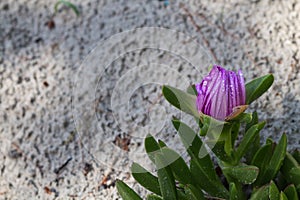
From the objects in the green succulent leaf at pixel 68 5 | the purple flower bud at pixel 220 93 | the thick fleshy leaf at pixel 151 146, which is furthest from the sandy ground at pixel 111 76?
the purple flower bud at pixel 220 93

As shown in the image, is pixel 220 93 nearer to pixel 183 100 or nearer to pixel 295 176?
pixel 183 100

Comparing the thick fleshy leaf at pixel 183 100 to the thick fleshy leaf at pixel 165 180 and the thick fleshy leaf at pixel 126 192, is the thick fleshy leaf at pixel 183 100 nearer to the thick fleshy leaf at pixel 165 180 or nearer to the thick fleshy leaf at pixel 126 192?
the thick fleshy leaf at pixel 165 180

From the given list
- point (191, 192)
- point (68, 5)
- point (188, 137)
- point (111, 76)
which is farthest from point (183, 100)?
point (68, 5)

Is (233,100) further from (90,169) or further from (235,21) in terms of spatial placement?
(235,21)

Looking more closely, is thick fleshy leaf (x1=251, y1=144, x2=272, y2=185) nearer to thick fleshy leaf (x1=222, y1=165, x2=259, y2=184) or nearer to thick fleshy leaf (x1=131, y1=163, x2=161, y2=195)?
thick fleshy leaf (x1=222, y1=165, x2=259, y2=184)

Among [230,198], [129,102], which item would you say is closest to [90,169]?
[129,102]

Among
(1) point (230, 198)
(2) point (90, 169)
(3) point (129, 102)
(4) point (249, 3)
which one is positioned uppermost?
(4) point (249, 3)

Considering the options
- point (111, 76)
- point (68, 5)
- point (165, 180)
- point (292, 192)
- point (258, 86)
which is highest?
point (68, 5)
